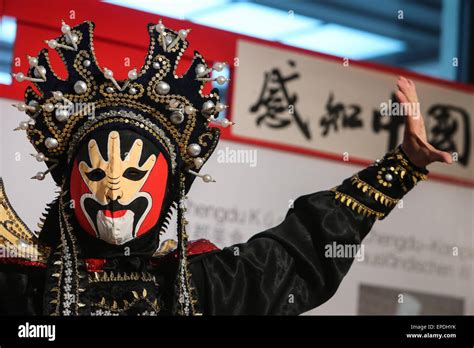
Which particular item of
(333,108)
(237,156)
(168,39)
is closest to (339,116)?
(333,108)

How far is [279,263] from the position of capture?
202cm

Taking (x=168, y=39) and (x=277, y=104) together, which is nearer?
(x=168, y=39)

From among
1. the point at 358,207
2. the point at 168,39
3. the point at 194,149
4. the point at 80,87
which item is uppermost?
the point at 168,39

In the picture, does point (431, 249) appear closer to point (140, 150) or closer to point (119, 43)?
point (119, 43)

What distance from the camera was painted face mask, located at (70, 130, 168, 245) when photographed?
1864 mm

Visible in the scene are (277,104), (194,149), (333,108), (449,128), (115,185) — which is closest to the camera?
(115,185)

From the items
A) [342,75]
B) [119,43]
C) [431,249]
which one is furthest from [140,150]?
[431,249]

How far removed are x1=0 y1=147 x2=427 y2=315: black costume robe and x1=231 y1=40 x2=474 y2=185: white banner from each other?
4.13ft

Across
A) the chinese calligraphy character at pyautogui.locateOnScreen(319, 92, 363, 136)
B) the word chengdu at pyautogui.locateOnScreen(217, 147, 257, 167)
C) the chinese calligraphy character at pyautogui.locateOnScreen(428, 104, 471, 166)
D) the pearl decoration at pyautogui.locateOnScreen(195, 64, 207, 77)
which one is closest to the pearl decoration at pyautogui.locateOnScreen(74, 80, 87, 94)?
the pearl decoration at pyautogui.locateOnScreen(195, 64, 207, 77)

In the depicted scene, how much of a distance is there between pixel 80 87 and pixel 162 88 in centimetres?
A: 15

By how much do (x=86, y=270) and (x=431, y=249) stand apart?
211 cm

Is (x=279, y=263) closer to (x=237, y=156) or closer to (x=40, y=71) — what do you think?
(x=40, y=71)

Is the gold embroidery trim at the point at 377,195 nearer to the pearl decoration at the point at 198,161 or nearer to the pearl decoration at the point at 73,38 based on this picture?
the pearl decoration at the point at 198,161

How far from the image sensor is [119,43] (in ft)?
9.55
